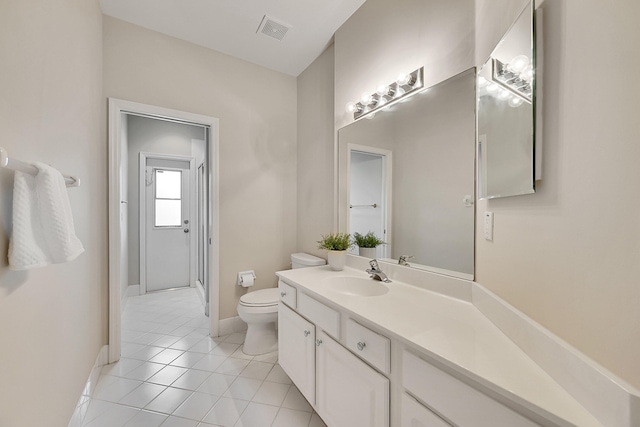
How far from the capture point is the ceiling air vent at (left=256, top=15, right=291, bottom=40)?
1.97 meters

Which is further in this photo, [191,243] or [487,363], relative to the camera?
[191,243]

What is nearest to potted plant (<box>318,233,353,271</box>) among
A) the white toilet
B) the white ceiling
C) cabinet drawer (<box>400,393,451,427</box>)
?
the white toilet

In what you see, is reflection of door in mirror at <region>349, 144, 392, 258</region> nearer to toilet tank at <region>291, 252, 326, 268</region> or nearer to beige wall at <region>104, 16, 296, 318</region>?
toilet tank at <region>291, 252, 326, 268</region>

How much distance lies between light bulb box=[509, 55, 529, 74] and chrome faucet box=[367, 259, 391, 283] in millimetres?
1131

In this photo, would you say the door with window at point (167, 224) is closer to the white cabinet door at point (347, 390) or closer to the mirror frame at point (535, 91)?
the white cabinet door at point (347, 390)

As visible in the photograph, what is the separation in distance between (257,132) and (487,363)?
2.50m

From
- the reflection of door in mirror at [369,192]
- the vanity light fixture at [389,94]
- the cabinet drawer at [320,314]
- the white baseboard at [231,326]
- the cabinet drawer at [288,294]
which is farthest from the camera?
the white baseboard at [231,326]

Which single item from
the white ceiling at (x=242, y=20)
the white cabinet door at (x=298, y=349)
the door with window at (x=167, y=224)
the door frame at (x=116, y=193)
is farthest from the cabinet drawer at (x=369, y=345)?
the door with window at (x=167, y=224)

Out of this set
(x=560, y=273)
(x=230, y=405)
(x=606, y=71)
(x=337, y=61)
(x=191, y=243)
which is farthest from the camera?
(x=191, y=243)

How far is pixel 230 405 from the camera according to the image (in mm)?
1516

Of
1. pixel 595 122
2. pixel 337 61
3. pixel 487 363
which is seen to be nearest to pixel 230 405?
pixel 487 363

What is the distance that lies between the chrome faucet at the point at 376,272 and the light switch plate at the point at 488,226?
62cm

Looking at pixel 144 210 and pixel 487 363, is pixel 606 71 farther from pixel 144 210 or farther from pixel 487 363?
pixel 144 210

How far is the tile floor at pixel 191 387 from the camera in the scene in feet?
4.66
